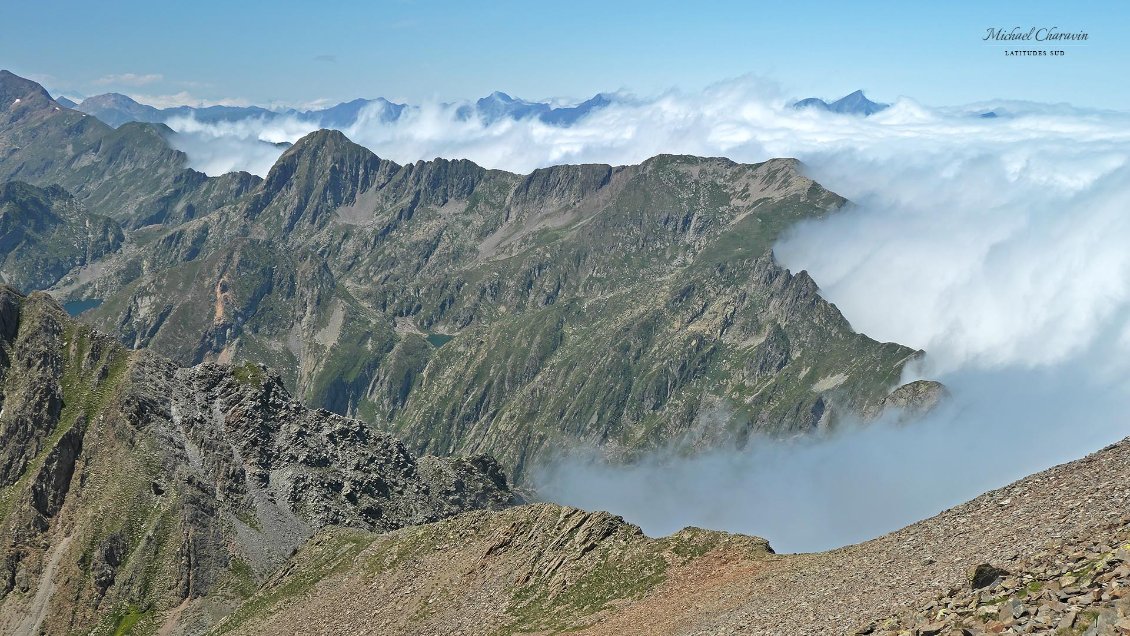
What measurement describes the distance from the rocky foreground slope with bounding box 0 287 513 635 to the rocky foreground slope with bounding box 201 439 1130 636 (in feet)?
68.8

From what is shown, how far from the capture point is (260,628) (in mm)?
114625

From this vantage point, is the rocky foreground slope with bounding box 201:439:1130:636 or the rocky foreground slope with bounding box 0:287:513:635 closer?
the rocky foreground slope with bounding box 201:439:1130:636

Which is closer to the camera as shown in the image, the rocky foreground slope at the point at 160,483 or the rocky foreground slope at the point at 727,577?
the rocky foreground slope at the point at 727,577

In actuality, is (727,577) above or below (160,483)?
below

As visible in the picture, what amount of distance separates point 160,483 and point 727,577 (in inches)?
4667

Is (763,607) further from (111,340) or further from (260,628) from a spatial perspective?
(111,340)

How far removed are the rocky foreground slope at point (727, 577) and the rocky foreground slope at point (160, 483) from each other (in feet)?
68.8

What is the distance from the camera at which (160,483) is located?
6289 inches

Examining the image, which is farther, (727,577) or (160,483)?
(160,483)

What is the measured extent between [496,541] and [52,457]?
10793cm

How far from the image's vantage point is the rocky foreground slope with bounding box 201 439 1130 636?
→ 39.9m

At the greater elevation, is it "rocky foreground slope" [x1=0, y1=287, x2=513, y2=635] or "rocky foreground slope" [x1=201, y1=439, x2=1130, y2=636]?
"rocky foreground slope" [x1=0, y1=287, x2=513, y2=635]

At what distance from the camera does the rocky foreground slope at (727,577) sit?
3988 centimetres

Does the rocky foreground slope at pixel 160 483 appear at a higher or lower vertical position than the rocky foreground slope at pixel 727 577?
higher
